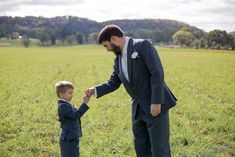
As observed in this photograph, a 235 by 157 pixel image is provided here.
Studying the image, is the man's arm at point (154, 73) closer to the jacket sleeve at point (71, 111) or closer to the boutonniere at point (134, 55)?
the boutonniere at point (134, 55)

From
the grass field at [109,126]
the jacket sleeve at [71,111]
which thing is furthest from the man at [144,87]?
the grass field at [109,126]

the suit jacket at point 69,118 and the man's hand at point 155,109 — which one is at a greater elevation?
the man's hand at point 155,109

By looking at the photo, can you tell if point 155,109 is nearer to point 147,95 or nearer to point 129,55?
point 147,95

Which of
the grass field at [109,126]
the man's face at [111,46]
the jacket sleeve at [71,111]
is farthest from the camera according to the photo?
the grass field at [109,126]

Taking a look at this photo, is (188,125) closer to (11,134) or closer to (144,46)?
(11,134)

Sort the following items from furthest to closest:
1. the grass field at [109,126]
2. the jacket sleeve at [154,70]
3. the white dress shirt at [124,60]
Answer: the grass field at [109,126] < the white dress shirt at [124,60] < the jacket sleeve at [154,70]

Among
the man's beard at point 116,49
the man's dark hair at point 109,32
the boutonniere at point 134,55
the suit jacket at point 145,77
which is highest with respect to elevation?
the man's dark hair at point 109,32

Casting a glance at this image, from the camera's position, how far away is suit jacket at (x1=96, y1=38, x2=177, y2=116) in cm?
566

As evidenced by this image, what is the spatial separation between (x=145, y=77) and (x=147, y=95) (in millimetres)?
277

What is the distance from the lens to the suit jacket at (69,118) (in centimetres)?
614

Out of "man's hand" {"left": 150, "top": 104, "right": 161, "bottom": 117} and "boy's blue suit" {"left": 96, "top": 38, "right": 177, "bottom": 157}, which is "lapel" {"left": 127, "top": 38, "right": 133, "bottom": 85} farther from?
"man's hand" {"left": 150, "top": 104, "right": 161, "bottom": 117}

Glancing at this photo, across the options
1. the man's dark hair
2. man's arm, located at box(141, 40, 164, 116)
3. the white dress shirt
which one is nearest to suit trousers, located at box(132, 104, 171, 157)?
man's arm, located at box(141, 40, 164, 116)

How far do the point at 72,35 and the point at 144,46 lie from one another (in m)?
168

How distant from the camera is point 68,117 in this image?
6254mm
